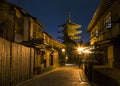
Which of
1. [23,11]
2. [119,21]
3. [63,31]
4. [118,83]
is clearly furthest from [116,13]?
[63,31]

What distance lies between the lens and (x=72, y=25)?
88250 millimetres

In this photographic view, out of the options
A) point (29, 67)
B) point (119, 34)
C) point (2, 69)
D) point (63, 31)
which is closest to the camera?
point (2, 69)

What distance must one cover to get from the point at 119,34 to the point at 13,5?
39.4 feet

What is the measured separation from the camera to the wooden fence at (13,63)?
16.7 metres

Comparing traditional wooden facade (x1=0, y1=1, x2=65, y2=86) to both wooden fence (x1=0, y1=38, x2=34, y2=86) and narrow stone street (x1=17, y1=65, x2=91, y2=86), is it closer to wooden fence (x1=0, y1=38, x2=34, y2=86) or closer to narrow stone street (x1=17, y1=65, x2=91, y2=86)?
wooden fence (x1=0, y1=38, x2=34, y2=86)

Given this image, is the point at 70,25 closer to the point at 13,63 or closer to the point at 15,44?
the point at 15,44

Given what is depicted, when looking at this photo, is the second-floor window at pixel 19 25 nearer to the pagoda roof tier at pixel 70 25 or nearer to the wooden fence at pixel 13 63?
the wooden fence at pixel 13 63

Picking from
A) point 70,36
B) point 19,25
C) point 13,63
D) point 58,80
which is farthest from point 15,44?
point 70,36

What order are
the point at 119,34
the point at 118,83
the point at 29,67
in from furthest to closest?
the point at 29,67, the point at 119,34, the point at 118,83

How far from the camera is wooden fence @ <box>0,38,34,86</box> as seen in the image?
16.7m

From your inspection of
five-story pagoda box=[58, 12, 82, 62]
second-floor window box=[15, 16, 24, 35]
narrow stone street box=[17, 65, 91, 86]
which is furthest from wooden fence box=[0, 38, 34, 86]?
five-story pagoda box=[58, 12, 82, 62]

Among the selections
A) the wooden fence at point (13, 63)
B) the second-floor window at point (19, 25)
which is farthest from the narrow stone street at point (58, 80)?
the second-floor window at point (19, 25)

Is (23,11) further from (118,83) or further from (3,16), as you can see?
(118,83)

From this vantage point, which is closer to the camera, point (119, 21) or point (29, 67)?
point (119, 21)
